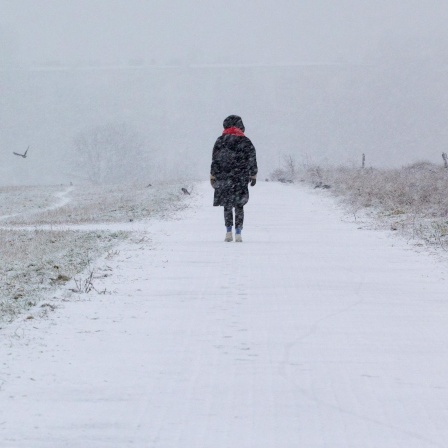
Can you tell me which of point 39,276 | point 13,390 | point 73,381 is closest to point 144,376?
point 73,381

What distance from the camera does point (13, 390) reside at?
5352 mm

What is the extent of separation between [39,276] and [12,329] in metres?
3.47

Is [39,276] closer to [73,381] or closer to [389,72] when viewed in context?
[73,381]

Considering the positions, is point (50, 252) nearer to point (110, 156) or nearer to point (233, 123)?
point (233, 123)

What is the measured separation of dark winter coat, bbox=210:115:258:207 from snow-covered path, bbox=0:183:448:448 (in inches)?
130

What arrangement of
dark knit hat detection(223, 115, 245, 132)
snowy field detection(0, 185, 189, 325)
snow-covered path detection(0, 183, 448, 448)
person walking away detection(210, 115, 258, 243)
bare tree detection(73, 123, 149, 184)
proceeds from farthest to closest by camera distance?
bare tree detection(73, 123, 149, 184) < dark knit hat detection(223, 115, 245, 132) < person walking away detection(210, 115, 258, 243) < snowy field detection(0, 185, 189, 325) < snow-covered path detection(0, 183, 448, 448)

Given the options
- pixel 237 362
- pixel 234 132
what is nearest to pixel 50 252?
pixel 234 132

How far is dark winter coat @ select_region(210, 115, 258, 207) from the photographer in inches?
567

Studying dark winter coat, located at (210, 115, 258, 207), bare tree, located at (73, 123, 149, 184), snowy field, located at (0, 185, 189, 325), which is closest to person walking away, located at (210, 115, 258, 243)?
dark winter coat, located at (210, 115, 258, 207)

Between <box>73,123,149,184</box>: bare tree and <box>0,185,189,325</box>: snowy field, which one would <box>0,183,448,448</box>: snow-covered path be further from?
<box>73,123,149,184</box>: bare tree

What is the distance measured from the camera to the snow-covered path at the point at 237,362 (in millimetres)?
4648

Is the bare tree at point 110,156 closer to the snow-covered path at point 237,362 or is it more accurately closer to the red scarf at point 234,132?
the red scarf at point 234,132

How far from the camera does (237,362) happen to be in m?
6.06

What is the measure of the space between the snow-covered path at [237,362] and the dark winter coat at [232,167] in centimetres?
331
